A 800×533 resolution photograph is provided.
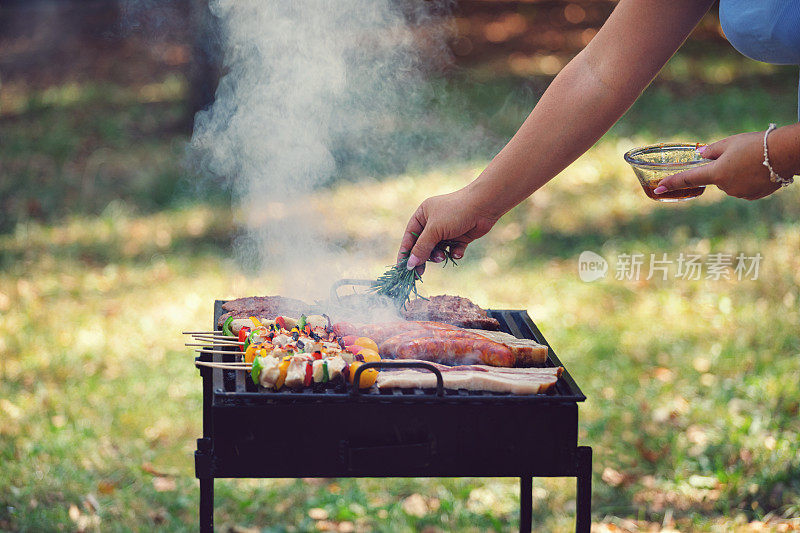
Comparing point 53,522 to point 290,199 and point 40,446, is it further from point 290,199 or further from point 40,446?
point 290,199

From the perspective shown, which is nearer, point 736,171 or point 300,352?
point 736,171

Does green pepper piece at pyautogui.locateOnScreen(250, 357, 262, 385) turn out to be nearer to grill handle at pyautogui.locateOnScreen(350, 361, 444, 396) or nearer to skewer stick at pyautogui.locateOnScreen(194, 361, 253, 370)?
skewer stick at pyautogui.locateOnScreen(194, 361, 253, 370)

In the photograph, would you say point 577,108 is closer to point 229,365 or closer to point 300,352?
point 300,352

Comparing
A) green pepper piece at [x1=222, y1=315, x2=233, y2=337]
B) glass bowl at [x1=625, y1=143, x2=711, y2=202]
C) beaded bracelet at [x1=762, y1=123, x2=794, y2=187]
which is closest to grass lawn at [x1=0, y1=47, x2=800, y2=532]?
green pepper piece at [x1=222, y1=315, x2=233, y2=337]

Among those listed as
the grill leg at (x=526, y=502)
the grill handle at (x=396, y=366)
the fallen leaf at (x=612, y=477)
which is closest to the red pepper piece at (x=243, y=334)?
the grill handle at (x=396, y=366)

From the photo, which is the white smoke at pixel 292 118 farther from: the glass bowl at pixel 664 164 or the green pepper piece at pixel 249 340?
the glass bowl at pixel 664 164

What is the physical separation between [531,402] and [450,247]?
0.88 metres

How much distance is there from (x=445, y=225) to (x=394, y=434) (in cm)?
86

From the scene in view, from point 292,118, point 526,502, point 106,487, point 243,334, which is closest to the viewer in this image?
point 243,334

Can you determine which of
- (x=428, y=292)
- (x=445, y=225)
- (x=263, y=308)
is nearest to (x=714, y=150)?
(x=445, y=225)

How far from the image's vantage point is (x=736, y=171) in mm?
2406

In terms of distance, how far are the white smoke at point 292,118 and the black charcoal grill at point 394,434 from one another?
1398mm

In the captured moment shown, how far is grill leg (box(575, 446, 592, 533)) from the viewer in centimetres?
253

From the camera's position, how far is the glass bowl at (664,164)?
2551 millimetres
